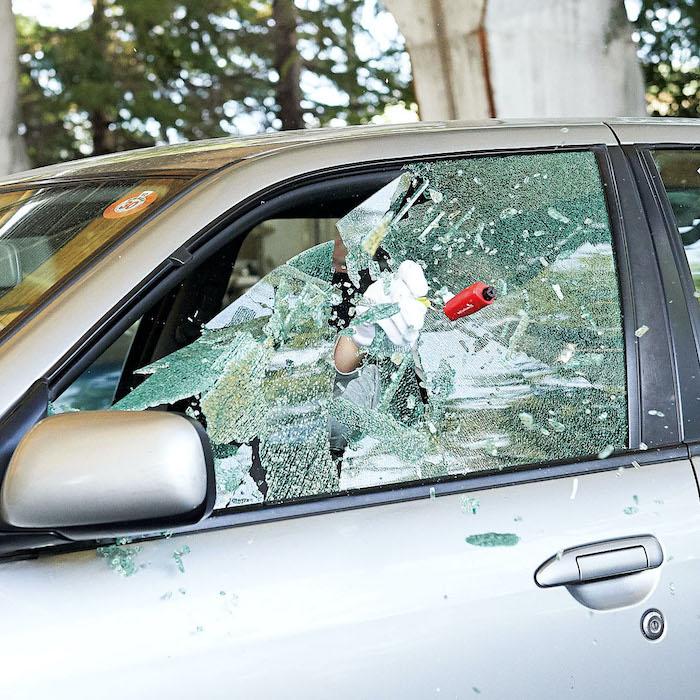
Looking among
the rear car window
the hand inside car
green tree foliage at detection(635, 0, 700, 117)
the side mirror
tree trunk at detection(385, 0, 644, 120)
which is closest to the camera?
the side mirror

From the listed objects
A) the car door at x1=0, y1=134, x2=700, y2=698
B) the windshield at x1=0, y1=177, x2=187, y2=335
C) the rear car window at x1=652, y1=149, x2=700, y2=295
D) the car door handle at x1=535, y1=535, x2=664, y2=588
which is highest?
the windshield at x1=0, y1=177, x2=187, y2=335

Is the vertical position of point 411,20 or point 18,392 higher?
point 411,20

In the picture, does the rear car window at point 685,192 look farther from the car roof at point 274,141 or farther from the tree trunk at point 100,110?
the tree trunk at point 100,110

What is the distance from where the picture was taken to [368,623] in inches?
62.4

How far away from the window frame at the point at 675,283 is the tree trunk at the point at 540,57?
3845 millimetres

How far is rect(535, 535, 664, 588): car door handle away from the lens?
171cm

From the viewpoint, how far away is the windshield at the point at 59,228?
1730mm

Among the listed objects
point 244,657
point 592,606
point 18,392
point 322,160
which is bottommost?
point 592,606

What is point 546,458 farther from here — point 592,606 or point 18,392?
point 18,392

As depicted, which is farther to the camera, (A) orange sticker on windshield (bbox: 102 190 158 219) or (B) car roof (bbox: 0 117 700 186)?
(B) car roof (bbox: 0 117 700 186)

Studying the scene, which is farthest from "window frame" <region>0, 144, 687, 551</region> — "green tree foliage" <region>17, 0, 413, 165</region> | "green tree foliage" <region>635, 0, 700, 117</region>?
"green tree foliage" <region>17, 0, 413, 165</region>

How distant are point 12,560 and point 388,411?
707 millimetres

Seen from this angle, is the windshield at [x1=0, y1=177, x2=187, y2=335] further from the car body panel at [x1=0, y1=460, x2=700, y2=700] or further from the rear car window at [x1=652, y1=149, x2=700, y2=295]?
the rear car window at [x1=652, y1=149, x2=700, y2=295]

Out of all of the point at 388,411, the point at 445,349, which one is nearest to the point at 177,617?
the point at 388,411
